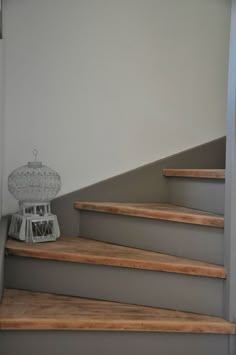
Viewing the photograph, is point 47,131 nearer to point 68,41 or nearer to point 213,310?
point 68,41

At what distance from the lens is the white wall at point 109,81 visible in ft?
7.07

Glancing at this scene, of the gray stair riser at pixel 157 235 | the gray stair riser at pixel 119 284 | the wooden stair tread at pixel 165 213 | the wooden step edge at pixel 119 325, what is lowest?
the wooden step edge at pixel 119 325

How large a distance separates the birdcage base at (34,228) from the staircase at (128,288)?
0.06m

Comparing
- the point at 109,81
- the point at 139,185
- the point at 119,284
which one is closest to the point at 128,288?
the point at 119,284

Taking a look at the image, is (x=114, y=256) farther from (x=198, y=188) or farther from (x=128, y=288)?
(x=198, y=188)

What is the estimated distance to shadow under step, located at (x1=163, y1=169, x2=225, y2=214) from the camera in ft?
5.88

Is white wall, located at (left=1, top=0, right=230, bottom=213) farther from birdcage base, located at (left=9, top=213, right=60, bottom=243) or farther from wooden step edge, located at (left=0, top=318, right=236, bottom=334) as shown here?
wooden step edge, located at (left=0, top=318, right=236, bottom=334)

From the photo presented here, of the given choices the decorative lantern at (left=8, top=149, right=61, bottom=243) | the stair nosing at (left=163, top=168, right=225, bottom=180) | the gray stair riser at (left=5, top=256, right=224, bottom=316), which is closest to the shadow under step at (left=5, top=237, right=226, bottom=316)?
the gray stair riser at (left=5, top=256, right=224, bottom=316)

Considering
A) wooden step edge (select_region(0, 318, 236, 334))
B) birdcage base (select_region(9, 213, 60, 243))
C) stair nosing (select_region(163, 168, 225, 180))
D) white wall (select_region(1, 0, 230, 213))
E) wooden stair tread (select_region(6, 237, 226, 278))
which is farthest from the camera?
white wall (select_region(1, 0, 230, 213))

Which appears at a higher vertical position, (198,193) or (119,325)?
(198,193)

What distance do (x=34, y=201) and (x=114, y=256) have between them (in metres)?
0.55

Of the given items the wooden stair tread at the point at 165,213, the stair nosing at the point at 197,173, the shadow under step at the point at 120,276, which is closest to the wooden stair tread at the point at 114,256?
the shadow under step at the point at 120,276

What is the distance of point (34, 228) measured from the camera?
190 cm

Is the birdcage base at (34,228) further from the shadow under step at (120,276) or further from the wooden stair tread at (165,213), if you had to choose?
the wooden stair tread at (165,213)
